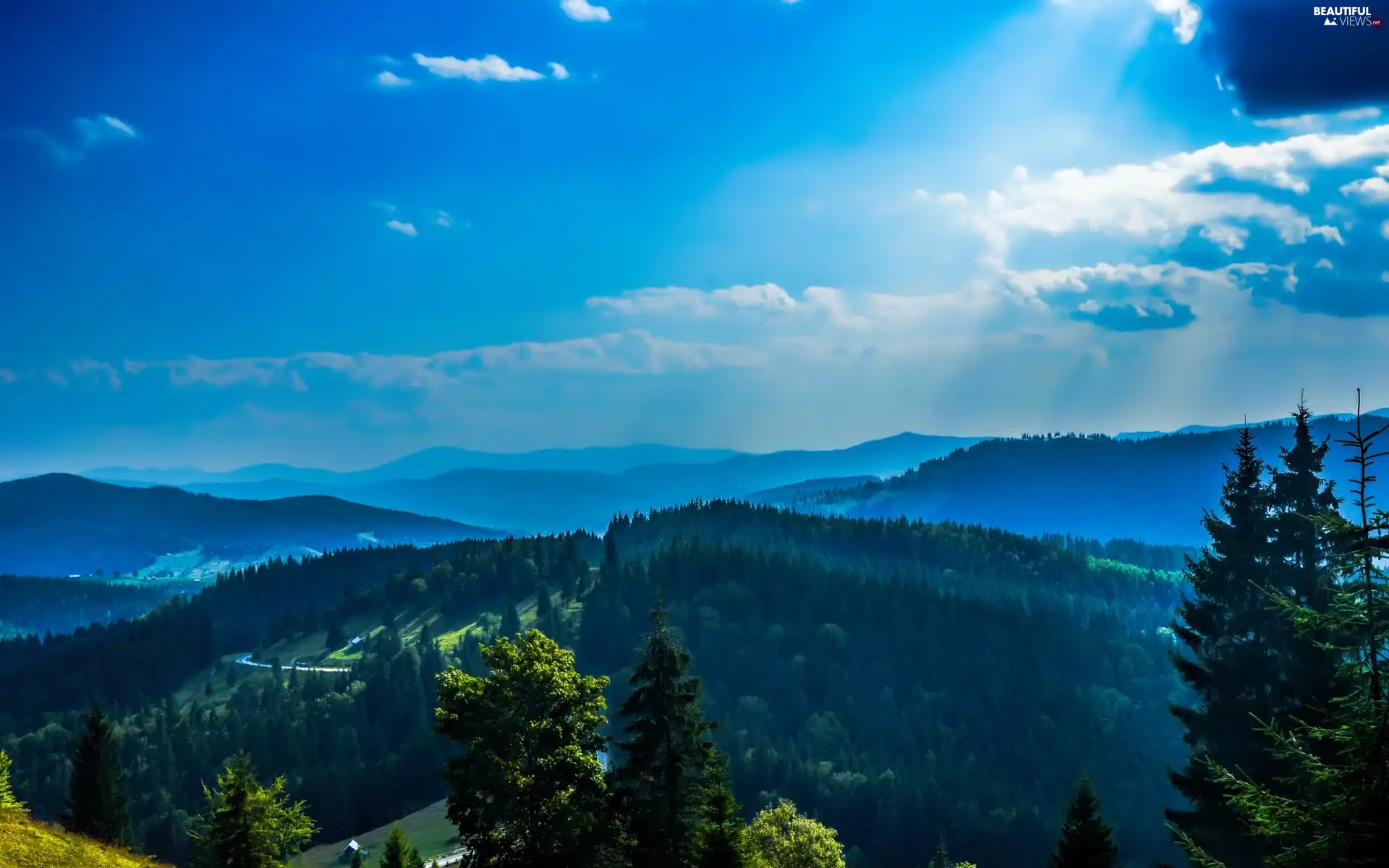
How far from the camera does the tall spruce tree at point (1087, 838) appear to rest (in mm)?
37438

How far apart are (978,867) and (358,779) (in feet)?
384

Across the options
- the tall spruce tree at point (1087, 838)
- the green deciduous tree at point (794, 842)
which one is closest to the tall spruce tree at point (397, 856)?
the green deciduous tree at point (794, 842)

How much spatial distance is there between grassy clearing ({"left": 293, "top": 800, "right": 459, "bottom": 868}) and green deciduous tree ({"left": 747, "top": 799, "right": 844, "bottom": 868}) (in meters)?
88.7

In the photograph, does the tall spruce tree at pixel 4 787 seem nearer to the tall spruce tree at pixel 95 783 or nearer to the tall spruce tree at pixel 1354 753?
the tall spruce tree at pixel 95 783

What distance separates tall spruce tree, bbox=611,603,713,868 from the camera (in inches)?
1479

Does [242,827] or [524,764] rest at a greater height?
[524,764]

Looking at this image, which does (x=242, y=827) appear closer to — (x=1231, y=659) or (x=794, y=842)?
(x=794, y=842)

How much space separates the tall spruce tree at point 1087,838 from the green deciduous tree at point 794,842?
912 inches

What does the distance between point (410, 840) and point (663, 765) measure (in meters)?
126

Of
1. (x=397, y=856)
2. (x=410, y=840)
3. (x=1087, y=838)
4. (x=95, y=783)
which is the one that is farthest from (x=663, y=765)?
(x=410, y=840)

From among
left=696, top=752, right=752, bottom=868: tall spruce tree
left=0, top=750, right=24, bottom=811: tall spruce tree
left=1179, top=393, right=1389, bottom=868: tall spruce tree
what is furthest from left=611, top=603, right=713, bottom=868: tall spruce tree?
left=0, top=750, right=24, bottom=811: tall spruce tree

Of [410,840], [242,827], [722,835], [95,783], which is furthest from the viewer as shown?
[410,840]

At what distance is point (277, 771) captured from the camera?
7441 inches

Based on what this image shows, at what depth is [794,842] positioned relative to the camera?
5984 cm
